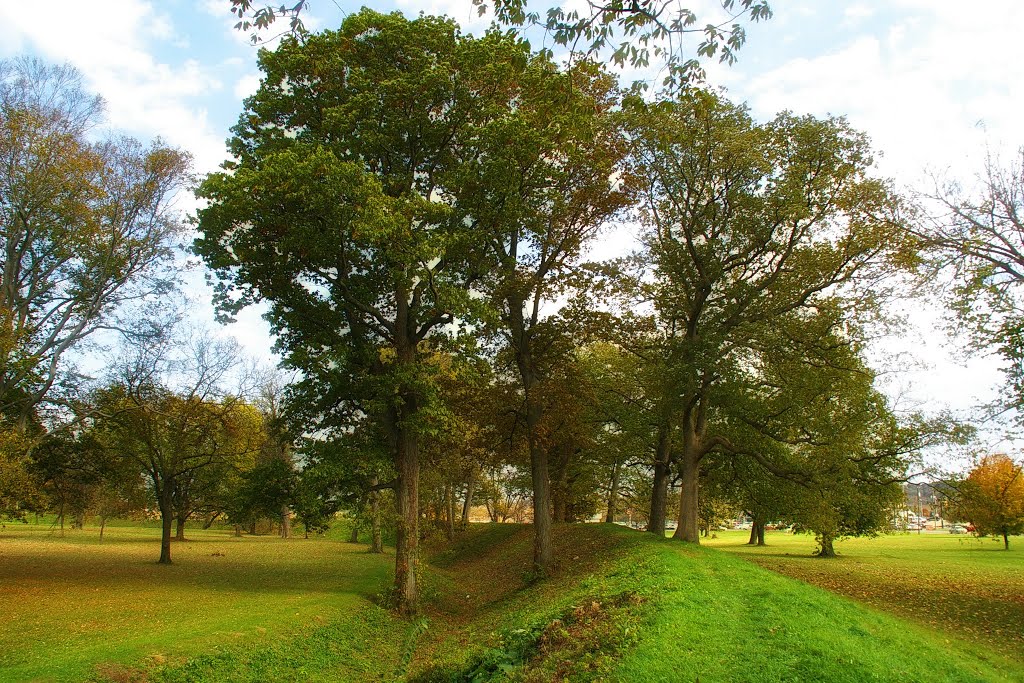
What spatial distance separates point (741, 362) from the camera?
23344mm

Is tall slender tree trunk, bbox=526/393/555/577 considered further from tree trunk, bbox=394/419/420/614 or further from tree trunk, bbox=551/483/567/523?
tree trunk, bbox=551/483/567/523

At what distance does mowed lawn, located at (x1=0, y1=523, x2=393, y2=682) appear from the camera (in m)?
9.70

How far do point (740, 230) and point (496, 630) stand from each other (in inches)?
592

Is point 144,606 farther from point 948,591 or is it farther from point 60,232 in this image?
point 948,591

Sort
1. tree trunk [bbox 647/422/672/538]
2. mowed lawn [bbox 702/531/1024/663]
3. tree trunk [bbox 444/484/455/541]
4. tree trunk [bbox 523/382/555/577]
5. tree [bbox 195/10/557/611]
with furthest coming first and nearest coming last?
1. tree trunk [bbox 444/484/455/541]
2. tree trunk [bbox 647/422/672/538]
3. tree trunk [bbox 523/382/555/577]
4. tree [bbox 195/10/557/611]
5. mowed lawn [bbox 702/531/1024/663]

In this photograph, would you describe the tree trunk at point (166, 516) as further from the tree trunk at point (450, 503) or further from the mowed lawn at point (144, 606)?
the tree trunk at point (450, 503)

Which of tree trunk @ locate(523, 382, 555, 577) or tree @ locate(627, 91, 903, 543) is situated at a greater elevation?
tree @ locate(627, 91, 903, 543)

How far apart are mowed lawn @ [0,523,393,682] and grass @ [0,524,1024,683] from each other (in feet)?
0.18

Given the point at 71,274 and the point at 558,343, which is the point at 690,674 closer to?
the point at 558,343

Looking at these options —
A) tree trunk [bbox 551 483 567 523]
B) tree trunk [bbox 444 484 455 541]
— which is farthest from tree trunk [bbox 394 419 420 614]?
tree trunk [bbox 444 484 455 541]

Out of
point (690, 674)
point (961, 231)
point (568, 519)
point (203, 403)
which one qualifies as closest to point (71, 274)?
point (203, 403)

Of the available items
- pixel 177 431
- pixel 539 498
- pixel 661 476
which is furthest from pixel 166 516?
pixel 661 476

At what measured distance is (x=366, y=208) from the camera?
48.1 feet

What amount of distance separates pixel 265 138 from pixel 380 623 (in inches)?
561
